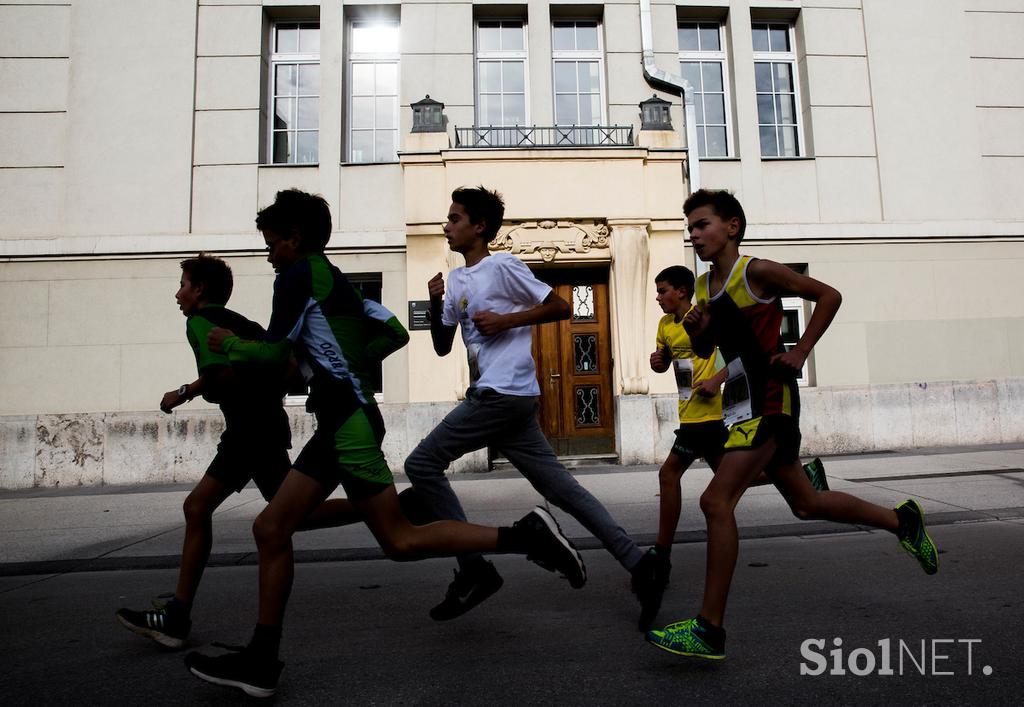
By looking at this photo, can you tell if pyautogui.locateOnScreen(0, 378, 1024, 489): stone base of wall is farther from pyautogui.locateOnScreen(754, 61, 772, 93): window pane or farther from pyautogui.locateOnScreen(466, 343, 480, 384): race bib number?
pyautogui.locateOnScreen(466, 343, 480, 384): race bib number

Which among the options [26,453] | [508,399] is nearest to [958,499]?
[508,399]

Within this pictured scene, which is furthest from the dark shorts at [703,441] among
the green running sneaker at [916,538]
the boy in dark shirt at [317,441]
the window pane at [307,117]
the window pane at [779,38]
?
the window pane at [779,38]

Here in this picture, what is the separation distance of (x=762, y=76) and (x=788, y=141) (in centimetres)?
117

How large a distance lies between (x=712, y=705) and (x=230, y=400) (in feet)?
7.54

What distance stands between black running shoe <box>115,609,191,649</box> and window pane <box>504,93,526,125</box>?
9.21 m

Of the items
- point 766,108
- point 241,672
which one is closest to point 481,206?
point 241,672

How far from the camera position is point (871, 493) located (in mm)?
6383

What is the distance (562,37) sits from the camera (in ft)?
36.4

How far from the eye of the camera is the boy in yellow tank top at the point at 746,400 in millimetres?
2521

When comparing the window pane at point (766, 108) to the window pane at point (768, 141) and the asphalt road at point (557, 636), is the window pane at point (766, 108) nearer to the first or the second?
the window pane at point (768, 141)

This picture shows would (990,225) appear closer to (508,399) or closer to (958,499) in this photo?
(958,499)

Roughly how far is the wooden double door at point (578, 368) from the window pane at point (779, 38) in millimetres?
5014

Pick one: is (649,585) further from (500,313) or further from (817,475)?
(500,313)

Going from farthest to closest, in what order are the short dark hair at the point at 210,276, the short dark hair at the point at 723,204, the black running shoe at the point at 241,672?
1. the short dark hair at the point at 210,276
2. the short dark hair at the point at 723,204
3. the black running shoe at the point at 241,672
